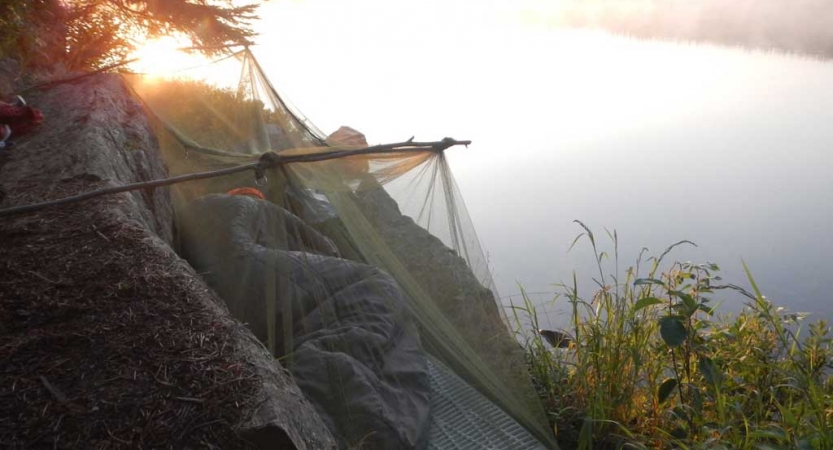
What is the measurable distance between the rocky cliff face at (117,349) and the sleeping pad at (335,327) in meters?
0.45

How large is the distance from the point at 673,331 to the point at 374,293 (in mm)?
1383

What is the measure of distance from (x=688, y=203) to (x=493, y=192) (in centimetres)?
300

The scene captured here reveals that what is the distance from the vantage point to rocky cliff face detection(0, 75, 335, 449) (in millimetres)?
1771

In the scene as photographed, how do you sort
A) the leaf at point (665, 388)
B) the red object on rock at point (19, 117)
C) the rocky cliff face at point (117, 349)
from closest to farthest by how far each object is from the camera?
1. the rocky cliff face at point (117, 349)
2. the leaf at point (665, 388)
3. the red object on rock at point (19, 117)

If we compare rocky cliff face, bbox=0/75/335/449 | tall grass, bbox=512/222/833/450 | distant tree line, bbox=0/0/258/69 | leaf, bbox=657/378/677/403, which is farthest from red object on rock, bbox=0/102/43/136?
leaf, bbox=657/378/677/403

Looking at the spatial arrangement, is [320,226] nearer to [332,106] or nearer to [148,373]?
[148,373]

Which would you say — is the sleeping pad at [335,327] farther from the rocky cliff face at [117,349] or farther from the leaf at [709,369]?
the leaf at [709,369]

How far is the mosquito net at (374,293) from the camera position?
110 inches

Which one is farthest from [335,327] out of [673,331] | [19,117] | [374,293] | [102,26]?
[102,26]

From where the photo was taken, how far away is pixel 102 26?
22.4 feet

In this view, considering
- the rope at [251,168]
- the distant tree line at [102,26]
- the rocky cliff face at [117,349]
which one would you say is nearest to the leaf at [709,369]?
the rope at [251,168]

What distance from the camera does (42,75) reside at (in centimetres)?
518

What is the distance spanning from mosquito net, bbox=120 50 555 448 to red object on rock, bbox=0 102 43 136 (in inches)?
49.8

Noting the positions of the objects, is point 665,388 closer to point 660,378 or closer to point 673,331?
point 673,331
